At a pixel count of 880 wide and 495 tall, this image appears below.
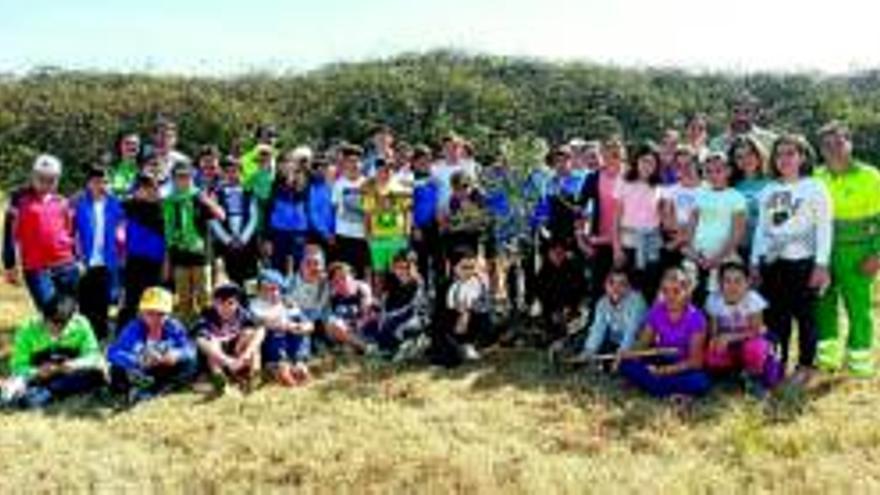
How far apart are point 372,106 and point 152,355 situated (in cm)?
1521

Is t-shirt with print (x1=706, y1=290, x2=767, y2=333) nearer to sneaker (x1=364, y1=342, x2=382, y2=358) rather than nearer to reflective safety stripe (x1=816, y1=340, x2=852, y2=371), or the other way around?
reflective safety stripe (x1=816, y1=340, x2=852, y2=371)

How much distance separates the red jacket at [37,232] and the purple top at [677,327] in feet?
15.9

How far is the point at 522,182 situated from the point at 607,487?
4.37 meters

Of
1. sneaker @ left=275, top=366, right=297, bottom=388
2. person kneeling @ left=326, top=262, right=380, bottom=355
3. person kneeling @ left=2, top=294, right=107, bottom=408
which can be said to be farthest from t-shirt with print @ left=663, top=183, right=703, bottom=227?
person kneeling @ left=2, top=294, right=107, bottom=408

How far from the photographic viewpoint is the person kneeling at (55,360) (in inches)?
436

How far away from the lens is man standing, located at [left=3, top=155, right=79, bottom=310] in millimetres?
11914

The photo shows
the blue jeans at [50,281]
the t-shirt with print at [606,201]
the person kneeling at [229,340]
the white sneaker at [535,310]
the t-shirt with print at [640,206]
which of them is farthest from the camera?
the white sneaker at [535,310]

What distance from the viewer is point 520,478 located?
9039 mm

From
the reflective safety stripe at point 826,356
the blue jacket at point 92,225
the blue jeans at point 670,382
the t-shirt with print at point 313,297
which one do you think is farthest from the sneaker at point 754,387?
the blue jacket at point 92,225

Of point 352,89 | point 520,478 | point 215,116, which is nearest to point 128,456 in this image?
point 520,478

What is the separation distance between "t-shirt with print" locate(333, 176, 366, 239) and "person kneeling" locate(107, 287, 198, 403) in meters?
2.08

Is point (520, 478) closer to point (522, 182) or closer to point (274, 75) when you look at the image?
point (522, 182)

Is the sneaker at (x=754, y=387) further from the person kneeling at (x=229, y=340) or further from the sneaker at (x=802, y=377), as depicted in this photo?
the person kneeling at (x=229, y=340)

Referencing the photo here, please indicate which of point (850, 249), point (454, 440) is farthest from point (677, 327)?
point (454, 440)
